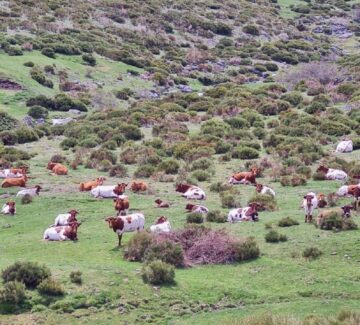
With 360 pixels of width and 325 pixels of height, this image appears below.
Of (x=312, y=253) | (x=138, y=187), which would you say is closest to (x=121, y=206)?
(x=138, y=187)

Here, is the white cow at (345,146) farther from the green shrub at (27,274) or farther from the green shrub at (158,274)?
the green shrub at (27,274)

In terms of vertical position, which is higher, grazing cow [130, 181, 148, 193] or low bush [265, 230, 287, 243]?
grazing cow [130, 181, 148, 193]

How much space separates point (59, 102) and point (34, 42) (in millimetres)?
14856

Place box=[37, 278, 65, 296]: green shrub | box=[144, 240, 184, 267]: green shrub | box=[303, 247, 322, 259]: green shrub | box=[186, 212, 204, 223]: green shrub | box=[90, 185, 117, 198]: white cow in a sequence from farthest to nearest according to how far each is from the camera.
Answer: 1. box=[90, 185, 117, 198]: white cow
2. box=[186, 212, 204, 223]: green shrub
3. box=[303, 247, 322, 259]: green shrub
4. box=[144, 240, 184, 267]: green shrub
5. box=[37, 278, 65, 296]: green shrub

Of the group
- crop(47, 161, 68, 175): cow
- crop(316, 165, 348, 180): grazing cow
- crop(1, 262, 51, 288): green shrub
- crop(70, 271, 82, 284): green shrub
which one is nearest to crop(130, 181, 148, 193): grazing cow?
crop(47, 161, 68, 175): cow

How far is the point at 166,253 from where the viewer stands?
55.4 ft

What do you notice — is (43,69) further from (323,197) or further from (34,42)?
(323,197)

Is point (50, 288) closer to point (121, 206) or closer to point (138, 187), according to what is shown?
point (121, 206)

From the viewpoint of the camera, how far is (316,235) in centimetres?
1886

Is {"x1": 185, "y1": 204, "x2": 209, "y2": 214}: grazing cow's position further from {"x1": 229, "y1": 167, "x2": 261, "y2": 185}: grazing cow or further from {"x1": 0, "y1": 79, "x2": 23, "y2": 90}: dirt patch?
{"x1": 0, "y1": 79, "x2": 23, "y2": 90}: dirt patch

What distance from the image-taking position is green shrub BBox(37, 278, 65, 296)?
14258mm

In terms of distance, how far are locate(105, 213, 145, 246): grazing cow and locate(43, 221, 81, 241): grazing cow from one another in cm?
124

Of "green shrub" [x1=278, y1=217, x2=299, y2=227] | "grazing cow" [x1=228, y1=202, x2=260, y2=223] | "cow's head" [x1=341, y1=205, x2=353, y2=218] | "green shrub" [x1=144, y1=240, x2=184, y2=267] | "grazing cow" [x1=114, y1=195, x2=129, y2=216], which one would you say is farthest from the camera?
"grazing cow" [x1=114, y1=195, x2=129, y2=216]

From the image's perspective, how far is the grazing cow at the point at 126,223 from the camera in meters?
19.0
